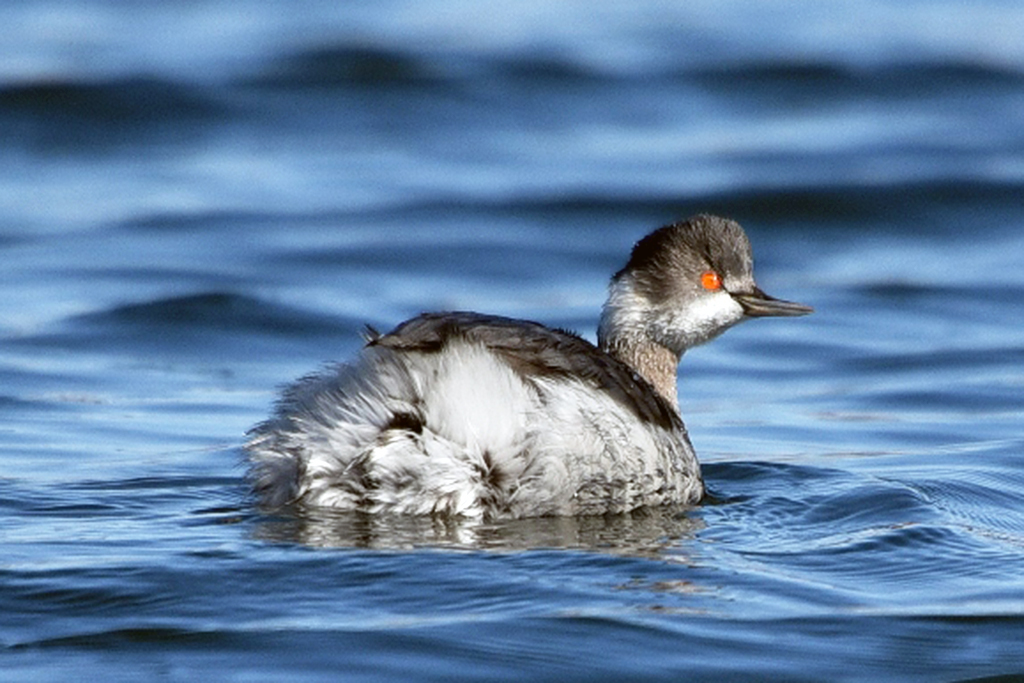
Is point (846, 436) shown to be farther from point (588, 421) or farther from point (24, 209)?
point (24, 209)

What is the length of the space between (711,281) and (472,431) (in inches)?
73.0

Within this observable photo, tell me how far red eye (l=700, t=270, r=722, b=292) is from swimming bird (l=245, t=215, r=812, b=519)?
0.76 metres

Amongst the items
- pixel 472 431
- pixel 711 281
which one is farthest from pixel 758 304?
pixel 472 431

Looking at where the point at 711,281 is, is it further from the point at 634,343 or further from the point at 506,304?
the point at 506,304

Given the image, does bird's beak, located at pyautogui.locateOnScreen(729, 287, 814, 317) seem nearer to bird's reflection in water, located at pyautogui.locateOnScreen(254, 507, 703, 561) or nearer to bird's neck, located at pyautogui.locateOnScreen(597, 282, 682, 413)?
bird's neck, located at pyautogui.locateOnScreen(597, 282, 682, 413)

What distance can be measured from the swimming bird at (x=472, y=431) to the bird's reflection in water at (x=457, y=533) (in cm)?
4

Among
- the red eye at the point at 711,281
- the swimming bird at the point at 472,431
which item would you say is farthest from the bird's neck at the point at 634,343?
the swimming bird at the point at 472,431

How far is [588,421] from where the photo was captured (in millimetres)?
6715

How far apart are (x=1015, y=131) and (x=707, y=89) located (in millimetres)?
2613

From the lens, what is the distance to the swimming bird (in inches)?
252

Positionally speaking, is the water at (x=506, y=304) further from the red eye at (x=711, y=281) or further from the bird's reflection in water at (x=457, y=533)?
the red eye at (x=711, y=281)

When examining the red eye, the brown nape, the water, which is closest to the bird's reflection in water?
the water

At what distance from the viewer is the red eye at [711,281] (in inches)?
312

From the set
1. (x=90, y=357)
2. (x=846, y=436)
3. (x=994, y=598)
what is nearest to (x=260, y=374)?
(x=90, y=357)
